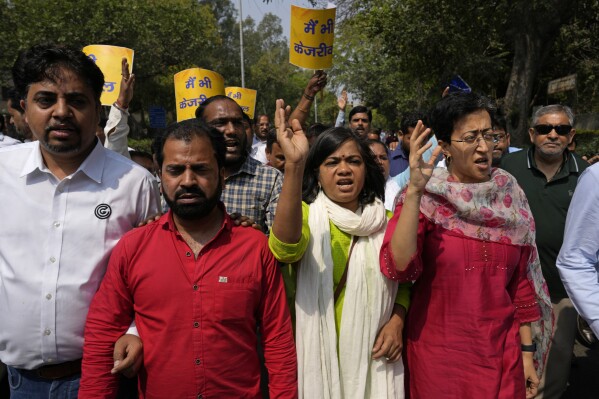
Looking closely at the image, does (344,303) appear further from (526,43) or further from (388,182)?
(526,43)

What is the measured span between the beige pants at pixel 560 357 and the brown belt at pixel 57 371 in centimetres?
289

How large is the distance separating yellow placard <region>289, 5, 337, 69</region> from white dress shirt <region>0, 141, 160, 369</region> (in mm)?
2311

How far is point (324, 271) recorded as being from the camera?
2.10 metres

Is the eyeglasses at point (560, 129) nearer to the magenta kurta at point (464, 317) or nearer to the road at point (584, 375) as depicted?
the magenta kurta at point (464, 317)

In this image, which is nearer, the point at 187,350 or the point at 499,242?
the point at 187,350

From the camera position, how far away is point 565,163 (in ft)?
11.4

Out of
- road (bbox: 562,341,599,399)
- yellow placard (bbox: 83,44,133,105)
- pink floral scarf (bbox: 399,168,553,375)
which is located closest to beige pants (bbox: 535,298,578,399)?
road (bbox: 562,341,599,399)

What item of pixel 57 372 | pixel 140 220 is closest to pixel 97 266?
pixel 140 220

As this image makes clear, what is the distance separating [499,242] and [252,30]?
161 feet

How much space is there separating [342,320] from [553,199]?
2080 mm

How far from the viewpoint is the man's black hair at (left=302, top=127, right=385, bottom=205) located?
7.59ft

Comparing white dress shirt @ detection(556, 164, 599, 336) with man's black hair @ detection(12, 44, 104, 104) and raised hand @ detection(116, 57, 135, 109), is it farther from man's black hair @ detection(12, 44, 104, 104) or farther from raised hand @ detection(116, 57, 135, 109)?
raised hand @ detection(116, 57, 135, 109)

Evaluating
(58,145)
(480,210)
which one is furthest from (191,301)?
(480,210)

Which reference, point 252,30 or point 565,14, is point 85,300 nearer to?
point 565,14
